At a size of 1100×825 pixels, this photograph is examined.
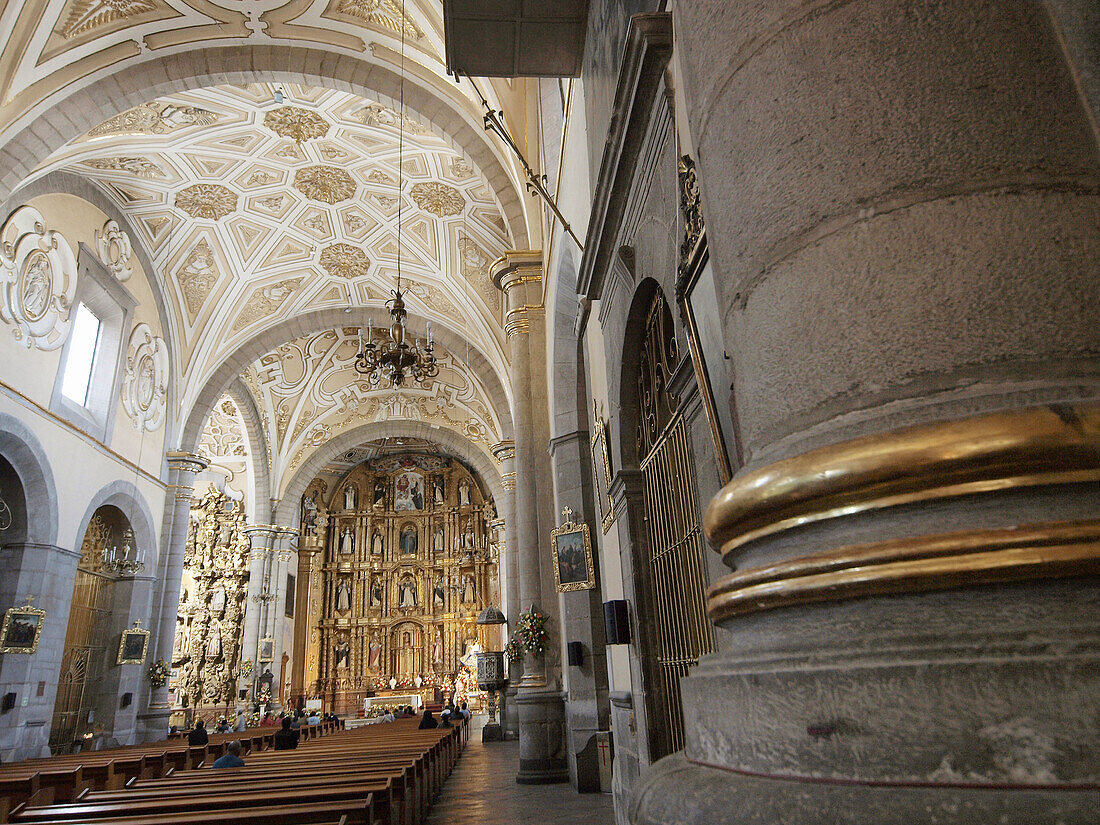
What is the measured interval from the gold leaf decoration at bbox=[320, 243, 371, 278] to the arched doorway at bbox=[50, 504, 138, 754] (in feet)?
21.7

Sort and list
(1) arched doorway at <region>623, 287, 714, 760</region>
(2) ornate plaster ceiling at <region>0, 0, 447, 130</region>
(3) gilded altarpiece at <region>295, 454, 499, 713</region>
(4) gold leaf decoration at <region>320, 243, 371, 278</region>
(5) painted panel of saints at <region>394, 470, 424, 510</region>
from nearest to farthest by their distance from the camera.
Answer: (1) arched doorway at <region>623, 287, 714, 760</region>, (2) ornate plaster ceiling at <region>0, 0, 447, 130</region>, (4) gold leaf decoration at <region>320, 243, 371, 278</region>, (3) gilded altarpiece at <region>295, 454, 499, 713</region>, (5) painted panel of saints at <region>394, 470, 424, 510</region>

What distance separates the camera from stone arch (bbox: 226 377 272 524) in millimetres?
19250

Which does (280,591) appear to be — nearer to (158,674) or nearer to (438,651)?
(438,651)

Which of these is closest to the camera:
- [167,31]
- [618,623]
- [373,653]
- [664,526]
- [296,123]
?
[664,526]

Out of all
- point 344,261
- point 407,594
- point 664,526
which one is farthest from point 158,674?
point 407,594

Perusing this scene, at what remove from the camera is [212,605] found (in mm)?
20547

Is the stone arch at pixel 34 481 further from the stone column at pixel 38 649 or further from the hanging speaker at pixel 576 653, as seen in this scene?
the hanging speaker at pixel 576 653

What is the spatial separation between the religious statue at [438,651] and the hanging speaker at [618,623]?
2226 cm

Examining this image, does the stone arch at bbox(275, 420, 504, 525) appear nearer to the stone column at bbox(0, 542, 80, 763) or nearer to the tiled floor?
the stone column at bbox(0, 542, 80, 763)

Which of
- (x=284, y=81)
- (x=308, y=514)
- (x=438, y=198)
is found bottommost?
(x=308, y=514)

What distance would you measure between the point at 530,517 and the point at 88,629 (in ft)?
30.1

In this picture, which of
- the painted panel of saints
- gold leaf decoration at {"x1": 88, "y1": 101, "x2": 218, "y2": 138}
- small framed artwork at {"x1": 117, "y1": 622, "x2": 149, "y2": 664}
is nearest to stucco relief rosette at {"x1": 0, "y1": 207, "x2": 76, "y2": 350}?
gold leaf decoration at {"x1": 88, "y1": 101, "x2": 218, "y2": 138}

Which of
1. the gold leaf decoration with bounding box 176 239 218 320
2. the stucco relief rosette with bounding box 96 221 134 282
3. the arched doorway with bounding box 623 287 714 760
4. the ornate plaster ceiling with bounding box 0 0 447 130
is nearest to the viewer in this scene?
the arched doorway with bounding box 623 287 714 760

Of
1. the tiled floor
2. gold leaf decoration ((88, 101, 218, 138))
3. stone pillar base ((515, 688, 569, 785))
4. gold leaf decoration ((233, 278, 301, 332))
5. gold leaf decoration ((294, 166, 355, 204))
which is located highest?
gold leaf decoration ((294, 166, 355, 204))
